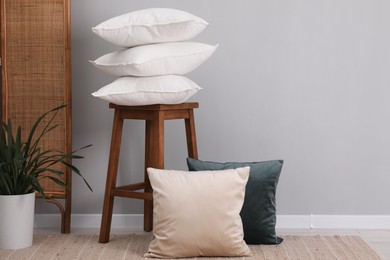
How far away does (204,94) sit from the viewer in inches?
151

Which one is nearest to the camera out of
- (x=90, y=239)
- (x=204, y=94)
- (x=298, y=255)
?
(x=298, y=255)

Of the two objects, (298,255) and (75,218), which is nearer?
(298,255)

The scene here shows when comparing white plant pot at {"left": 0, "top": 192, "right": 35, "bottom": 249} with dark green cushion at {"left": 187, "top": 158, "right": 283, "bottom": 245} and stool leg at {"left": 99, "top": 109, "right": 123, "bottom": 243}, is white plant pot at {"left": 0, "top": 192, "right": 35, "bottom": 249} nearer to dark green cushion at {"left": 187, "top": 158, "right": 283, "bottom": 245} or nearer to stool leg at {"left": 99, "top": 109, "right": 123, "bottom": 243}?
stool leg at {"left": 99, "top": 109, "right": 123, "bottom": 243}

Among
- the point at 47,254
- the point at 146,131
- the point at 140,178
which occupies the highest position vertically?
the point at 146,131

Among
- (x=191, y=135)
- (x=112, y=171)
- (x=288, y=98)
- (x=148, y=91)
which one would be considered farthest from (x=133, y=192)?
(x=288, y=98)

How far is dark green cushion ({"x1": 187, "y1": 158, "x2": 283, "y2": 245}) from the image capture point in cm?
338

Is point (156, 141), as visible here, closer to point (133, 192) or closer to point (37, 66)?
point (133, 192)

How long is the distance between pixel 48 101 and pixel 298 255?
4.88 feet

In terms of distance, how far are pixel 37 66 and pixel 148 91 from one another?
2.49 feet

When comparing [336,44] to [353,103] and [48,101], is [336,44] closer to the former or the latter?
[353,103]

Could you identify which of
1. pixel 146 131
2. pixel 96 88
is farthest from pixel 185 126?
pixel 96 88

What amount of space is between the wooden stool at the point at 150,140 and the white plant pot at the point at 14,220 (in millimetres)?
371

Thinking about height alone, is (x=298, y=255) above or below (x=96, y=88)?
below

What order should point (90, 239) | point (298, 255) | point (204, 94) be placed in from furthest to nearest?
point (204, 94), point (90, 239), point (298, 255)
